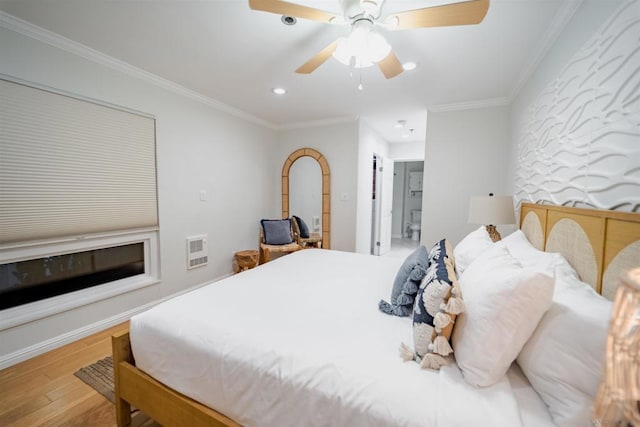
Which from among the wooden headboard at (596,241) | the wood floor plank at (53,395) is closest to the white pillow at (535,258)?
the wooden headboard at (596,241)

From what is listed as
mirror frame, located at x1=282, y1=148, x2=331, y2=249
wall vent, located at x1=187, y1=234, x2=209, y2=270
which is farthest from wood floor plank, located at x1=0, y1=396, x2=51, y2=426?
mirror frame, located at x1=282, y1=148, x2=331, y2=249

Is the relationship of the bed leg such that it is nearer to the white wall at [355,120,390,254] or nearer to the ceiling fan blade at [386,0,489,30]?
the ceiling fan blade at [386,0,489,30]

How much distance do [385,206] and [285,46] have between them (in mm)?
3771

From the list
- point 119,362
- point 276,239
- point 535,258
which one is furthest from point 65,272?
point 535,258

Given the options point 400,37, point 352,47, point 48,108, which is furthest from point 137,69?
point 400,37

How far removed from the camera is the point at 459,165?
3.20m

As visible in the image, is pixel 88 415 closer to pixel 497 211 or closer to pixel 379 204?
pixel 497 211

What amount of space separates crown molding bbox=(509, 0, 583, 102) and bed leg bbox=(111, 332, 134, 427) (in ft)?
10.3

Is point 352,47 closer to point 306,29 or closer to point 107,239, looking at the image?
point 306,29

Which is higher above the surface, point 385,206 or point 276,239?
point 385,206

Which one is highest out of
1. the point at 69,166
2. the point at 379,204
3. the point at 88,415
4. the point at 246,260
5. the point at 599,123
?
the point at 599,123

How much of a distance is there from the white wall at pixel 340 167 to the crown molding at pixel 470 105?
111 cm

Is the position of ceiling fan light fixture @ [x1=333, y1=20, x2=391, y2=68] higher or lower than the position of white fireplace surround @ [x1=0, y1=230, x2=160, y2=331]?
higher

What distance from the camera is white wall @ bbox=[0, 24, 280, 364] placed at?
1.85 m
